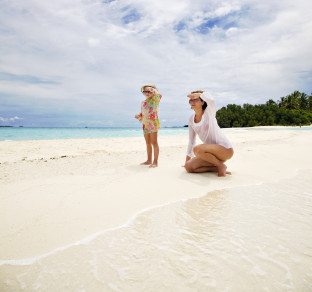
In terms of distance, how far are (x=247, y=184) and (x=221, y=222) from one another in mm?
1536

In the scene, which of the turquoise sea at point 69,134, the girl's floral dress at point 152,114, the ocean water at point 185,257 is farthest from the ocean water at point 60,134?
the ocean water at point 185,257

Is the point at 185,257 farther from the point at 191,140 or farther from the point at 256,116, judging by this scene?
the point at 256,116

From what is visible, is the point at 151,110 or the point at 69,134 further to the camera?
the point at 69,134

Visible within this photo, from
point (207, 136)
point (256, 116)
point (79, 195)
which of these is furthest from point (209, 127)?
point (256, 116)

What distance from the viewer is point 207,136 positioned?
3.65m

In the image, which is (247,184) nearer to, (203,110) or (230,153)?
(230,153)

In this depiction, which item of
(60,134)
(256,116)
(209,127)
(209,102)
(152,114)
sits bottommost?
(60,134)

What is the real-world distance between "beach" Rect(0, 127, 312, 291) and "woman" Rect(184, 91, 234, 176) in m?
0.51

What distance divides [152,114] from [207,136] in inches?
52.6

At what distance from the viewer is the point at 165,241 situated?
1631mm

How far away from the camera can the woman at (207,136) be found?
346 centimetres

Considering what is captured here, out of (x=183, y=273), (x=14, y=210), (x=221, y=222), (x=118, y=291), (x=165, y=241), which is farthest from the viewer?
(x=14, y=210)

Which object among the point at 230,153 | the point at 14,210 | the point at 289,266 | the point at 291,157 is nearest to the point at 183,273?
the point at 289,266

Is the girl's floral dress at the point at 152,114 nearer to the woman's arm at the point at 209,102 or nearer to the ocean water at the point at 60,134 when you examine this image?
the woman's arm at the point at 209,102
